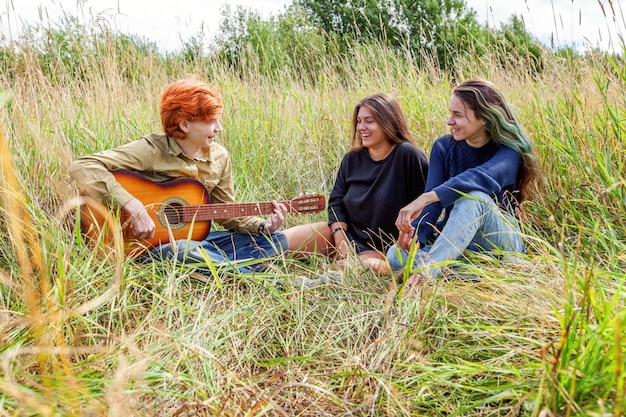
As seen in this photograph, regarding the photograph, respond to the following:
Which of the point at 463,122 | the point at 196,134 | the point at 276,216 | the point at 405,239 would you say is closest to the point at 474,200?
the point at 405,239

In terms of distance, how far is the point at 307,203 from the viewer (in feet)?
10.2

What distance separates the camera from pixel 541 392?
4.14 ft

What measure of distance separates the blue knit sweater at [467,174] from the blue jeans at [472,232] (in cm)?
6

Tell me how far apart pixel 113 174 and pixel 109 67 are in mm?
1684

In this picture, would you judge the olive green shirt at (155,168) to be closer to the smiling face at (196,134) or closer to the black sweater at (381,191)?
the smiling face at (196,134)

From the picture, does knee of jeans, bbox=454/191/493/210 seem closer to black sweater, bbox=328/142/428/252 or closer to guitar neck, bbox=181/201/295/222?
black sweater, bbox=328/142/428/252

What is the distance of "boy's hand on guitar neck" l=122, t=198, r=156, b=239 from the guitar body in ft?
0.16

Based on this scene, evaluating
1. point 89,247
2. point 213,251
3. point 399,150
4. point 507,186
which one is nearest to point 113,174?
point 89,247

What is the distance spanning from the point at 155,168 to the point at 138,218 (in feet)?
1.02

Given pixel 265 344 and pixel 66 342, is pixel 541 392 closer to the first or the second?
pixel 265 344

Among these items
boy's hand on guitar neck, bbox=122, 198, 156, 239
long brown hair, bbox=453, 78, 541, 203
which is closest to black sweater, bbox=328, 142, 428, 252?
long brown hair, bbox=453, 78, 541, 203

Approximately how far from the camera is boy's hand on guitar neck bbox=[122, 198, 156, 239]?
2598 millimetres

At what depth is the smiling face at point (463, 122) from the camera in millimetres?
2738

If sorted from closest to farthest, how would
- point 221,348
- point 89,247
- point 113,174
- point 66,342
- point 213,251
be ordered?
1. point 66,342
2. point 221,348
3. point 89,247
4. point 113,174
5. point 213,251
